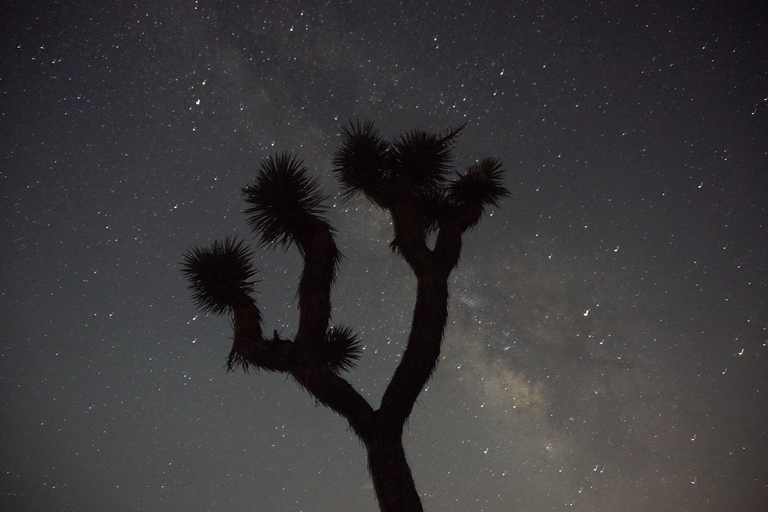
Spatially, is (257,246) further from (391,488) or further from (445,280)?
(391,488)

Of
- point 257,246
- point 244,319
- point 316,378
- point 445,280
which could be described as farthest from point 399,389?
point 257,246

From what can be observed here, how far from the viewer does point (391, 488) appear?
4.41 metres

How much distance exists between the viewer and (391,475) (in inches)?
176

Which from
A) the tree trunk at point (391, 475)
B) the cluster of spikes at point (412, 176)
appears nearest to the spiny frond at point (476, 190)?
the cluster of spikes at point (412, 176)

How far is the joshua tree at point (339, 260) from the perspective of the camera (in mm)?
4715

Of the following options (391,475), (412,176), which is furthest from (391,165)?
(391,475)

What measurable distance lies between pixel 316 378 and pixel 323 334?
0.44 metres

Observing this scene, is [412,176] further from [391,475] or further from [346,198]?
[391,475]

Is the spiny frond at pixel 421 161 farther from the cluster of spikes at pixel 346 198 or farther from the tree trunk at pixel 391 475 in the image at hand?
the tree trunk at pixel 391 475

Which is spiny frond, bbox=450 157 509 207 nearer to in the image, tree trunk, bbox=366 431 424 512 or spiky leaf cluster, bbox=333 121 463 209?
spiky leaf cluster, bbox=333 121 463 209

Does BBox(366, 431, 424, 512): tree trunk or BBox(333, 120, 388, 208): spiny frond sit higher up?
BBox(333, 120, 388, 208): spiny frond

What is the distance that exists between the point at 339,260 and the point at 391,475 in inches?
86.9

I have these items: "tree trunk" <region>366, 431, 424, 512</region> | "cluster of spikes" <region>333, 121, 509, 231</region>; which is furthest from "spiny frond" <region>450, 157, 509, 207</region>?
"tree trunk" <region>366, 431, 424, 512</region>

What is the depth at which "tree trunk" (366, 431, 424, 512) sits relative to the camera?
4375mm
